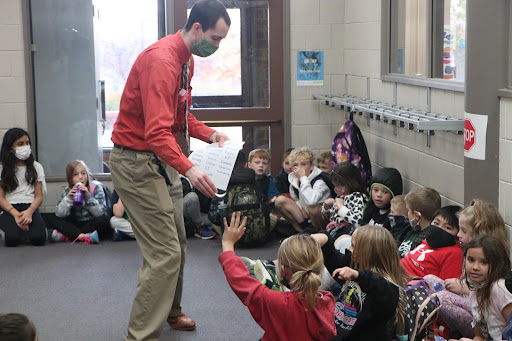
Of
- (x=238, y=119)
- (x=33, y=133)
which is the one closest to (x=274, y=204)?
(x=238, y=119)

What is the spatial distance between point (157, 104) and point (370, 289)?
1.35 meters

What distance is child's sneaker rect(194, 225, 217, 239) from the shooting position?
22.3 feet

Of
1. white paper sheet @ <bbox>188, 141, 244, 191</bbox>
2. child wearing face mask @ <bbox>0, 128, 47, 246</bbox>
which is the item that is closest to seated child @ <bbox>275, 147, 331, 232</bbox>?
child wearing face mask @ <bbox>0, 128, 47, 246</bbox>

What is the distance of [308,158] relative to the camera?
255 inches

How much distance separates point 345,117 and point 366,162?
1128 mm

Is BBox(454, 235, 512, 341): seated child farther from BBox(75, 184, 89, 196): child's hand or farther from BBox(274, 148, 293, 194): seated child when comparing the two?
BBox(75, 184, 89, 196): child's hand

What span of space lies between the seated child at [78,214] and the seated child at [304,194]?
4.98ft

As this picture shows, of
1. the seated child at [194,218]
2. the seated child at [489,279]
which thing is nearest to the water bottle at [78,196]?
the seated child at [194,218]

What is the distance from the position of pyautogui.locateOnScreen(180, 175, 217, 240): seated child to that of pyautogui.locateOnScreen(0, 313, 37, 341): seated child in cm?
467


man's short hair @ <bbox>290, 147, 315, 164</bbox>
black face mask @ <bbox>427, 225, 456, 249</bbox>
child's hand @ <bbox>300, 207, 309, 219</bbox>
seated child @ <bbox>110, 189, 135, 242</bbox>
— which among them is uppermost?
man's short hair @ <bbox>290, 147, 315, 164</bbox>

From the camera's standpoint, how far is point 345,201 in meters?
5.80

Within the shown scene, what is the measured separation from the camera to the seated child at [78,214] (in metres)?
6.79

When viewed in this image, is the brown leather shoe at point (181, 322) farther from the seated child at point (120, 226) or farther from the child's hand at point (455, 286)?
the seated child at point (120, 226)

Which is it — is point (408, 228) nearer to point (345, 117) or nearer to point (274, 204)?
point (274, 204)
